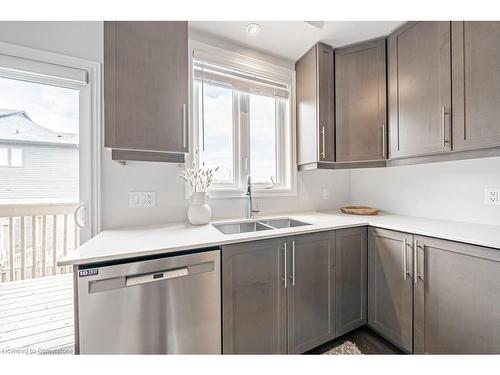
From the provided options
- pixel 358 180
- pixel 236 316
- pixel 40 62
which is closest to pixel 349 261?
pixel 236 316

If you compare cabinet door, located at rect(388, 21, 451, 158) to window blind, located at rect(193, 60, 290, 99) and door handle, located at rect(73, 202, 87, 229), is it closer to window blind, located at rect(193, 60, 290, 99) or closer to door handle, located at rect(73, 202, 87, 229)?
window blind, located at rect(193, 60, 290, 99)

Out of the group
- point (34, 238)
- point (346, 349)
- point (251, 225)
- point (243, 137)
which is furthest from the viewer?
point (243, 137)

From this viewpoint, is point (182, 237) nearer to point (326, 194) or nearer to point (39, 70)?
point (39, 70)

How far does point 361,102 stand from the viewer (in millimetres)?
1771

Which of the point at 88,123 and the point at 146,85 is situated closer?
the point at 146,85

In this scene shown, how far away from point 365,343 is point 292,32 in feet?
8.15

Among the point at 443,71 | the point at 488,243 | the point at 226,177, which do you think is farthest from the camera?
the point at 226,177

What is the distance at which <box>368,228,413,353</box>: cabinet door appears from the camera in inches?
52.4

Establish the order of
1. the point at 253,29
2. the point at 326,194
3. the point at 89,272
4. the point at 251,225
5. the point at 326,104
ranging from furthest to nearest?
the point at 326,194 → the point at 326,104 → the point at 251,225 → the point at 253,29 → the point at 89,272

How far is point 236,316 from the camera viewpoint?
44.8 inches

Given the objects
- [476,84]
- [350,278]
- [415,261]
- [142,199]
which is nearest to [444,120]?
[476,84]

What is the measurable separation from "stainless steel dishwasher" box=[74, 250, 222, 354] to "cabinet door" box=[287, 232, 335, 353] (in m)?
0.50
